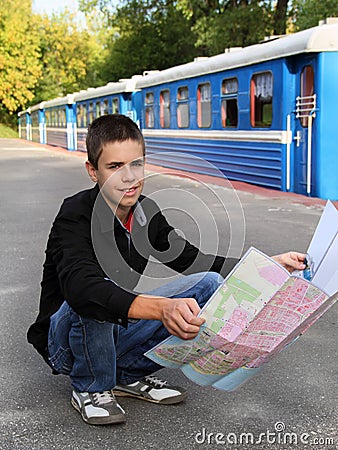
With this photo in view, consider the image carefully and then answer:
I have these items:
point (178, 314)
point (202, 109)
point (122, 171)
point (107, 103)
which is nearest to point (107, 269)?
point (122, 171)

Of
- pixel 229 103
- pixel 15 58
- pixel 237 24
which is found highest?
pixel 15 58

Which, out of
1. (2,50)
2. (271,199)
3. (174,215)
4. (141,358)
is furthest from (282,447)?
(2,50)

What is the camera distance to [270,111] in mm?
12688

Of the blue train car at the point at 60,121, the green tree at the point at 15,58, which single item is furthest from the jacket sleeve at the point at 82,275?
the green tree at the point at 15,58

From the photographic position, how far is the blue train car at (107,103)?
21.8 metres

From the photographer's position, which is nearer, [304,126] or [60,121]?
[304,126]

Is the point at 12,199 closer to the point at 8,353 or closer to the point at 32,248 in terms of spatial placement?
the point at 32,248

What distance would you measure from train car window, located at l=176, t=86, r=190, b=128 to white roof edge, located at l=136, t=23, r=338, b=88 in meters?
0.37

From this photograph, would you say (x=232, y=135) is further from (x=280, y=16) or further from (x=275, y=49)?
(x=280, y=16)

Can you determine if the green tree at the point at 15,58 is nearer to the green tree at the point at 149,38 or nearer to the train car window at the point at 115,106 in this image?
the green tree at the point at 149,38

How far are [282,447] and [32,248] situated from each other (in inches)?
207

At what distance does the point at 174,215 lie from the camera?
3.79 metres

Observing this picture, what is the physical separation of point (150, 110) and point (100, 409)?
1756 cm

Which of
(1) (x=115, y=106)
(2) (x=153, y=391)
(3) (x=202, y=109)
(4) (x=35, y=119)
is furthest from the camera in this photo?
(4) (x=35, y=119)
